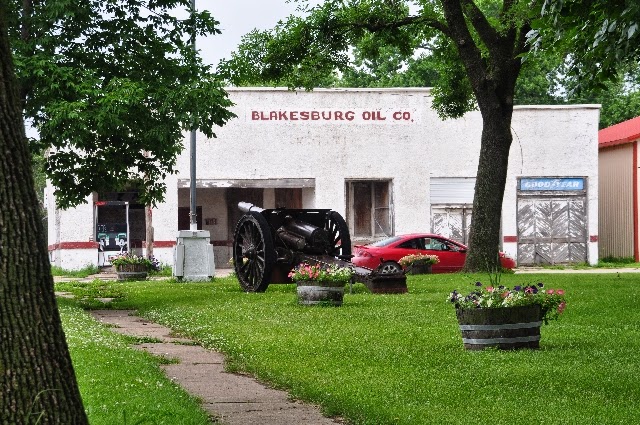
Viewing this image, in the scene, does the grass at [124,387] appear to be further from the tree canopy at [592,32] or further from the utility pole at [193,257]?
the utility pole at [193,257]

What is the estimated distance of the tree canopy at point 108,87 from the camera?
2124 centimetres

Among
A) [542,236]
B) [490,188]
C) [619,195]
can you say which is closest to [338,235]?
[490,188]

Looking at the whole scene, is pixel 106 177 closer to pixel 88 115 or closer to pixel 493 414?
pixel 88 115

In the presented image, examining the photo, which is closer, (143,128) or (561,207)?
(143,128)

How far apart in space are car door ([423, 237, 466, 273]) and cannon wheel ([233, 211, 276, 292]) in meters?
9.55

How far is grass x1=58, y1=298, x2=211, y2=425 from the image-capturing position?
827 cm

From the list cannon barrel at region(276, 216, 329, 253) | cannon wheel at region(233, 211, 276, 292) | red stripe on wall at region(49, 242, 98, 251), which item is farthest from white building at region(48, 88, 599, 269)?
cannon barrel at region(276, 216, 329, 253)

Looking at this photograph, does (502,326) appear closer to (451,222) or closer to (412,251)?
(412,251)

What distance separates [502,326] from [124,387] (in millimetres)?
4692

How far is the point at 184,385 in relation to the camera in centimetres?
1066

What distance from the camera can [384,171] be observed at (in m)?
44.3

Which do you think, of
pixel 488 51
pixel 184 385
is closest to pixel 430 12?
pixel 488 51

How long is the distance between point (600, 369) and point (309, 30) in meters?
20.3

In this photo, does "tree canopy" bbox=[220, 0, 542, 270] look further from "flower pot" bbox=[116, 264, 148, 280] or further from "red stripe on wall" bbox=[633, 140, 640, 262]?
"red stripe on wall" bbox=[633, 140, 640, 262]
